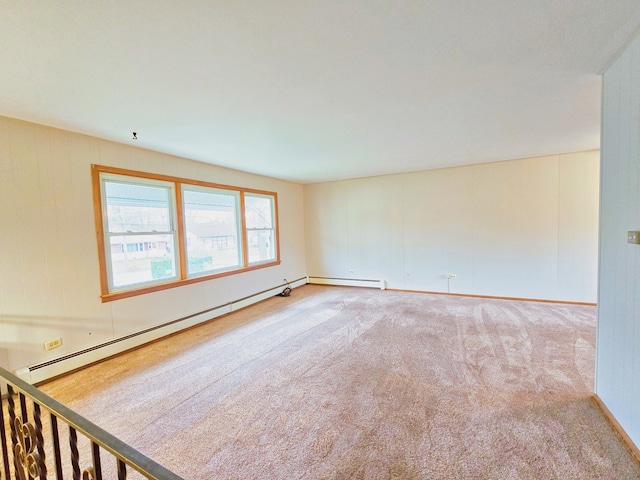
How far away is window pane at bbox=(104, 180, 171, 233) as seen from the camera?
320 centimetres

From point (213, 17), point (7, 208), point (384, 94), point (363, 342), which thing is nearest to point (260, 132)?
point (384, 94)

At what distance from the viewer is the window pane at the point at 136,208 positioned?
10.5 ft


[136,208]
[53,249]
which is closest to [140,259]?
[136,208]

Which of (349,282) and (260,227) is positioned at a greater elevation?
(260,227)

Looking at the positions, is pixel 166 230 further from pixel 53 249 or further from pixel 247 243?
pixel 247 243

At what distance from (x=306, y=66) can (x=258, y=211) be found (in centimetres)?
384

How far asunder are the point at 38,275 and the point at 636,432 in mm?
4679

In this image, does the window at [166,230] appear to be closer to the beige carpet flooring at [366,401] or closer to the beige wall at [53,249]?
the beige wall at [53,249]

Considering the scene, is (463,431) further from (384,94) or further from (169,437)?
(384,94)

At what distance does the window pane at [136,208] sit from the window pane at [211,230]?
33cm

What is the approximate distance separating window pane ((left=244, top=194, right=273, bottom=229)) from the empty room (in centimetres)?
22

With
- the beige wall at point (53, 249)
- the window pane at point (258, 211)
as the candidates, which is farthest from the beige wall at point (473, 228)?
the beige wall at point (53, 249)

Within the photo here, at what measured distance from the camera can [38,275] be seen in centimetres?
261

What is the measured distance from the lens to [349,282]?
251 inches
